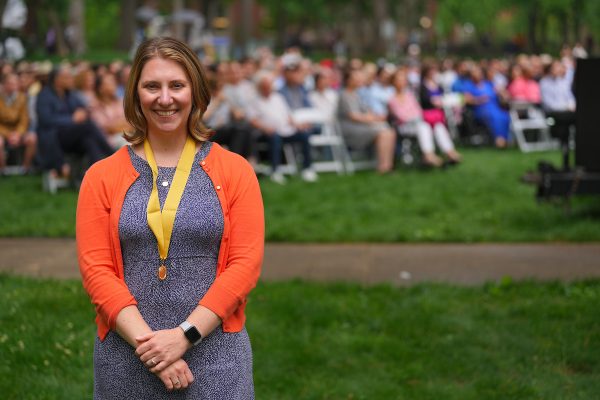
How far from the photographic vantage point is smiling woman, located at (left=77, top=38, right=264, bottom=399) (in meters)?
3.27

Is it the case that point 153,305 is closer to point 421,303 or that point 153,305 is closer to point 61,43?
Answer: point 421,303

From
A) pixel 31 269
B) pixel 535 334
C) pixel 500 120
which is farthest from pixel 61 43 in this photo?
pixel 535 334

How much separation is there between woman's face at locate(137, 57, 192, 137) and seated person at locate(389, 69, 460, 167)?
13505mm

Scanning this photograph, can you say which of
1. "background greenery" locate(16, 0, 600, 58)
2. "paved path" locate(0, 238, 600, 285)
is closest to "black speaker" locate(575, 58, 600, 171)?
"paved path" locate(0, 238, 600, 285)

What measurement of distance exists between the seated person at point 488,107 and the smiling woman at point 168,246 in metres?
17.9

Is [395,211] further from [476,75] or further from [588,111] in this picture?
[476,75]

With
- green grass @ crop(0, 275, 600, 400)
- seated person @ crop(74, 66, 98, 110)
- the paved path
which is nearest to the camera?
green grass @ crop(0, 275, 600, 400)

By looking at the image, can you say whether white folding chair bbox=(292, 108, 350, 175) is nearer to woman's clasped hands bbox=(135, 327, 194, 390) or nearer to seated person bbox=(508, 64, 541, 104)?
seated person bbox=(508, 64, 541, 104)

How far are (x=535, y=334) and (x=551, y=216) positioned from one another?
453cm

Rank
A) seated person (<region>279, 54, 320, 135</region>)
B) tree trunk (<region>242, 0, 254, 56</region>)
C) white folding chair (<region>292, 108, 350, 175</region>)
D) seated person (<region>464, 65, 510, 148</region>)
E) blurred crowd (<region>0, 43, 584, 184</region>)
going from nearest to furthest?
blurred crowd (<region>0, 43, 584, 184</region>) < white folding chair (<region>292, 108, 350, 175</region>) < seated person (<region>279, 54, 320, 135</region>) < seated person (<region>464, 65, 510, 148</region>) < tree trunk (<region>242, 0, 254, 56</region>)

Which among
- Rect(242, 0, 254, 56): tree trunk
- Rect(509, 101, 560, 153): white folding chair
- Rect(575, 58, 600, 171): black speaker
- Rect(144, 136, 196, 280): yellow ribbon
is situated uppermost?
Rect(144, 136, 196, 280): yellow ribbon

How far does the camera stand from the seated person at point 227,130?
1512cm

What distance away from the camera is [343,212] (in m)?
12.0

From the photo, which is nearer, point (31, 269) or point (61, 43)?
point (31, 269)
